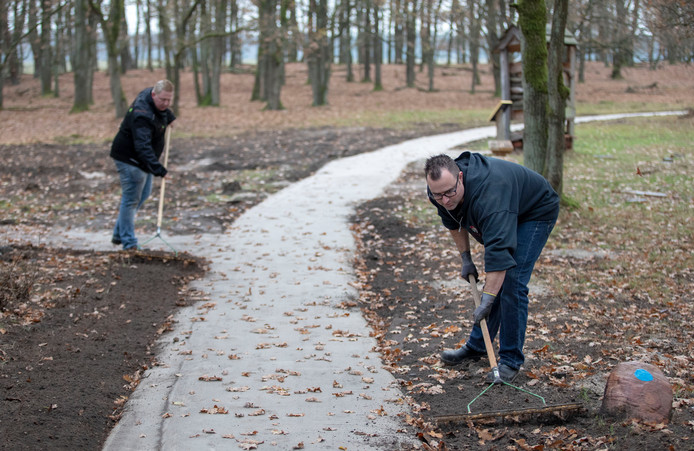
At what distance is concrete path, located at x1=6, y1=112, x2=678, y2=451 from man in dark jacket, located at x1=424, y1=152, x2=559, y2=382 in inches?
39.2

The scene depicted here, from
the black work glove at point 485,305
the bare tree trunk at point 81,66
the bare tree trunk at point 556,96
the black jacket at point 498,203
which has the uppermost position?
the bare tree trunk at point 81,66

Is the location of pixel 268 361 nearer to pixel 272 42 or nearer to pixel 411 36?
pixel 272 42

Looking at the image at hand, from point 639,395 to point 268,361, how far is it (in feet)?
10.2

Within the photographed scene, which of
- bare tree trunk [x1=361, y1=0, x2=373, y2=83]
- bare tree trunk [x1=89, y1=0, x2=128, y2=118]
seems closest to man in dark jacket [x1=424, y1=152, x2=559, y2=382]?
bare tree trunk [x1=89, y1=0, x2=128, y2=118]

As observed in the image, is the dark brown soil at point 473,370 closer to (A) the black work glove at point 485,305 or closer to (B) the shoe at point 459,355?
(B) the shoe at point 459,355

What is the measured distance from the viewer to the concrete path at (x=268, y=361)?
4.64 meters

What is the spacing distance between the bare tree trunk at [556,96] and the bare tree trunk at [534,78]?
27 centimetres

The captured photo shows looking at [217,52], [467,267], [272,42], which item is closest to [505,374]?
[467,267]

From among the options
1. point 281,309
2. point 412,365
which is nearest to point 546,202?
point 412,365

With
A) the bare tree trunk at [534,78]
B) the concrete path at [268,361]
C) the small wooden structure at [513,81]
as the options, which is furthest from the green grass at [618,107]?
the concrete path at [268,361]

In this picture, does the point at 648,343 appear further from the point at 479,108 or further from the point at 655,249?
the point at 479,108

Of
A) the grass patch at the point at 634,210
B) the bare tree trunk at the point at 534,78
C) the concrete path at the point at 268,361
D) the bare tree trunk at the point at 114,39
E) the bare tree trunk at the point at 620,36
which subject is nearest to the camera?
the concrete path at the point at 268,361

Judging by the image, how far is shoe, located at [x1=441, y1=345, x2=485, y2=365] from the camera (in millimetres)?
5652

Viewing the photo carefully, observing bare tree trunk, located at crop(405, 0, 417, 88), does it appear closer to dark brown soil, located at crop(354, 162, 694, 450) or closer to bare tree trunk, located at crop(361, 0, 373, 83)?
bare tree trunk, located at crop(361, 0, 373, 83)
